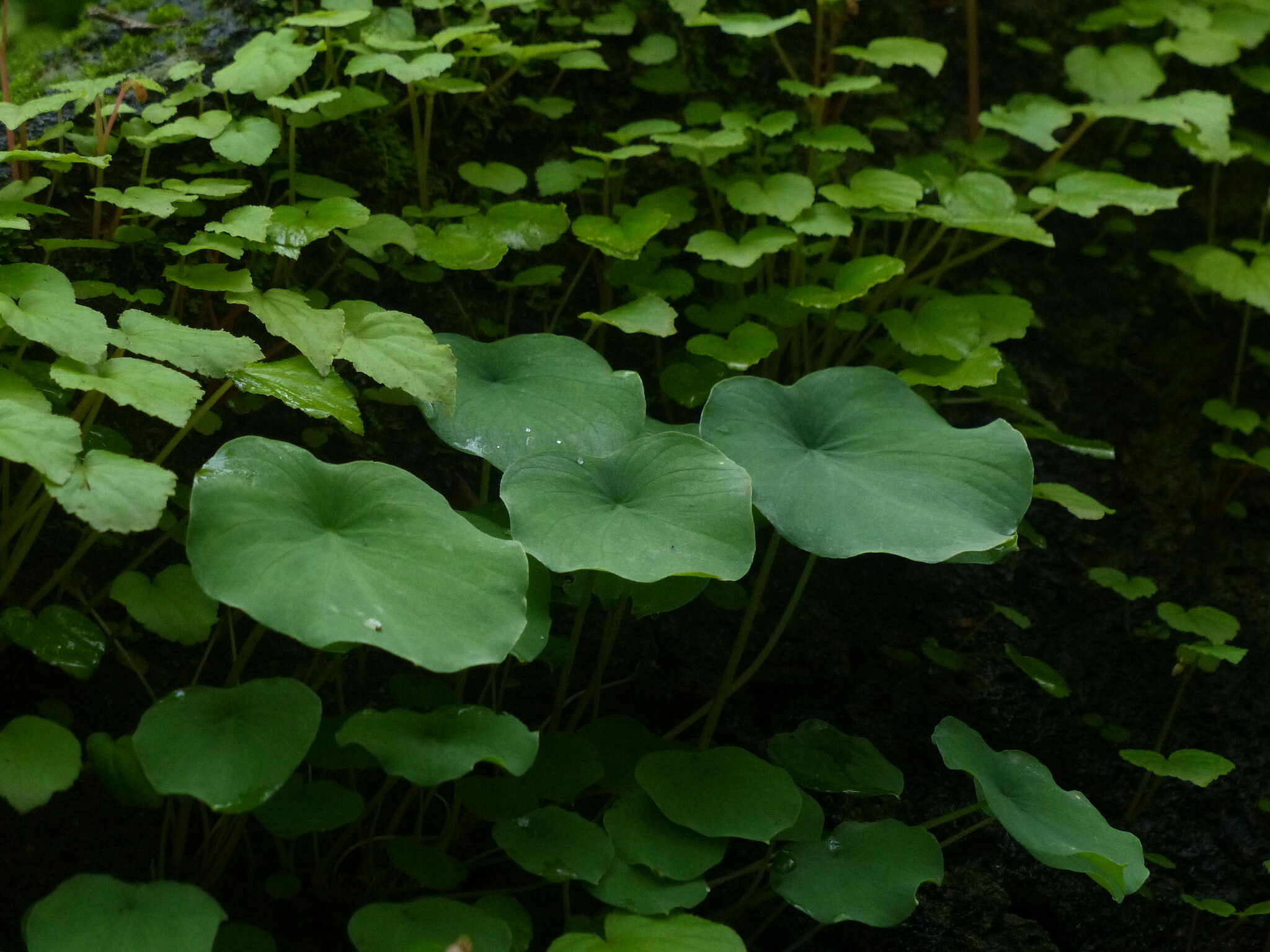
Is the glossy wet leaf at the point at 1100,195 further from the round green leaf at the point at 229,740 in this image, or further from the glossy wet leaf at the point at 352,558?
the round green leaf at the point at 229,740

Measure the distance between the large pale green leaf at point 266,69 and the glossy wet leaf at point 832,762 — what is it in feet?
4.00

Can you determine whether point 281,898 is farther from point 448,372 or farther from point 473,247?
point 473,247

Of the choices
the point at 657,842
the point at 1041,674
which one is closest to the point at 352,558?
the point at 657,842

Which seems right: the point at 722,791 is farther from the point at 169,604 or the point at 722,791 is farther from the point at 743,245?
the point at 743,245

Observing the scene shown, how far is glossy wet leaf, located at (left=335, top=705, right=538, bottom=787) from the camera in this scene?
1.00m

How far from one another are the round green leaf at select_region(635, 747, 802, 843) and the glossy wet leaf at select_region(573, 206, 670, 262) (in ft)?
2.59

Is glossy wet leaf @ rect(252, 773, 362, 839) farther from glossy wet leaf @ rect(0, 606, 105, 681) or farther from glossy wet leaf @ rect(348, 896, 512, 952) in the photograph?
glossy wet leaf @ rect(0, 606, 105, 681)

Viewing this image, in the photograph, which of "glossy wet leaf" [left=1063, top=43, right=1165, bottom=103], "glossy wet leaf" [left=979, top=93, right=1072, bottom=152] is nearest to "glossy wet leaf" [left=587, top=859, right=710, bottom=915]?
"glossy wet leaf" [left=979, top=93, right=1072, bottom=152]

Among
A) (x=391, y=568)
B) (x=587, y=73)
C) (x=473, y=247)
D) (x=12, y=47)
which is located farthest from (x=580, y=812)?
(x=12, y=47)

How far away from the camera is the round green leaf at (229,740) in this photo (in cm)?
94

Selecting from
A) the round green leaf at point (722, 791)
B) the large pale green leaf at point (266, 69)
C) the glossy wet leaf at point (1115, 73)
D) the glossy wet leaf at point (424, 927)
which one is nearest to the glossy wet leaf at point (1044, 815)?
the round green leaf at point (722, 791)

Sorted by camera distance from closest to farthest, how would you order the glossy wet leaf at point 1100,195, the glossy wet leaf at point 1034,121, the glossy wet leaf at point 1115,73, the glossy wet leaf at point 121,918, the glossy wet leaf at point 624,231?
the glossy wet leaf at point 121,918, the glossy wet leaf at point 624,231, the glossy wet leaf at point 1100,195, the glossy wet leaf at point 1034,121, the glossy wet leaf at point 1115,73

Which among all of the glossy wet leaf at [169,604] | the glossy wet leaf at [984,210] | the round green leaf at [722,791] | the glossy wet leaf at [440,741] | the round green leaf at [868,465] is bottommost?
the round green leaf at [722,791]

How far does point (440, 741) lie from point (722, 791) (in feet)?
1.18
